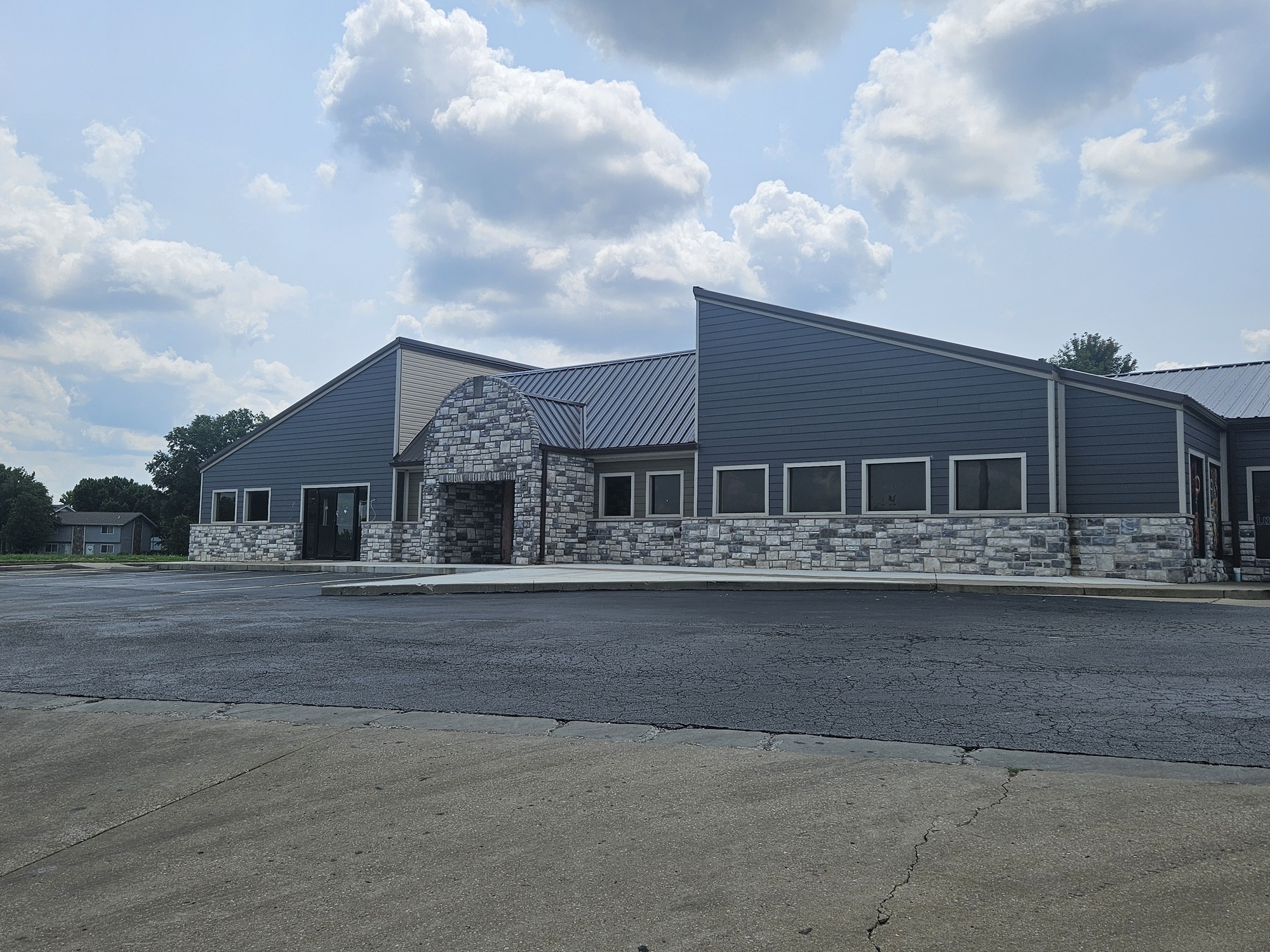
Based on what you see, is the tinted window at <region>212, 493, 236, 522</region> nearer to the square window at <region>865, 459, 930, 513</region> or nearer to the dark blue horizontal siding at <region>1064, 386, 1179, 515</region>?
the square window at <region>865, 459, 930, 513</region>

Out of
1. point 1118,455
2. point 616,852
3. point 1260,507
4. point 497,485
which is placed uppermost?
point 1118,455

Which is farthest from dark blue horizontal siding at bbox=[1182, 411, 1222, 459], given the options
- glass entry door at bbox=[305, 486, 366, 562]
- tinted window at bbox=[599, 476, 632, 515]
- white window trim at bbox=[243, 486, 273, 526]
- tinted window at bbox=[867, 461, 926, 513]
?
white window trim at bbox=[243, 486, 273, 526]

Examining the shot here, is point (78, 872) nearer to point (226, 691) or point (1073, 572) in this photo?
point (226, 691)

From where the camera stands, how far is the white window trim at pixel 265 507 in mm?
33469

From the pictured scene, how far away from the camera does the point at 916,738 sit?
5441mm

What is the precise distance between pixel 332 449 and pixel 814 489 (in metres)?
17.4

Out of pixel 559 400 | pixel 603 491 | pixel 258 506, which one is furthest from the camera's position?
pixel 258 506

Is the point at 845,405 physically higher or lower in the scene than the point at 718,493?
higher

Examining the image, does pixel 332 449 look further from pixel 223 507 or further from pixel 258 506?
pixel 223 507

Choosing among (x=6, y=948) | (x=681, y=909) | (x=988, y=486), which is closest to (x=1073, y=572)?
(x=988, y=486)

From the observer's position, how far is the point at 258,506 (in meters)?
34.1

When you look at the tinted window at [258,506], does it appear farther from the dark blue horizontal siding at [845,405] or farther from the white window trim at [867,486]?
the white window trim at [867,486]

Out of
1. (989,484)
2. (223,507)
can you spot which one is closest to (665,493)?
(989,484)

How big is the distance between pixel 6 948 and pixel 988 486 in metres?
19.3
